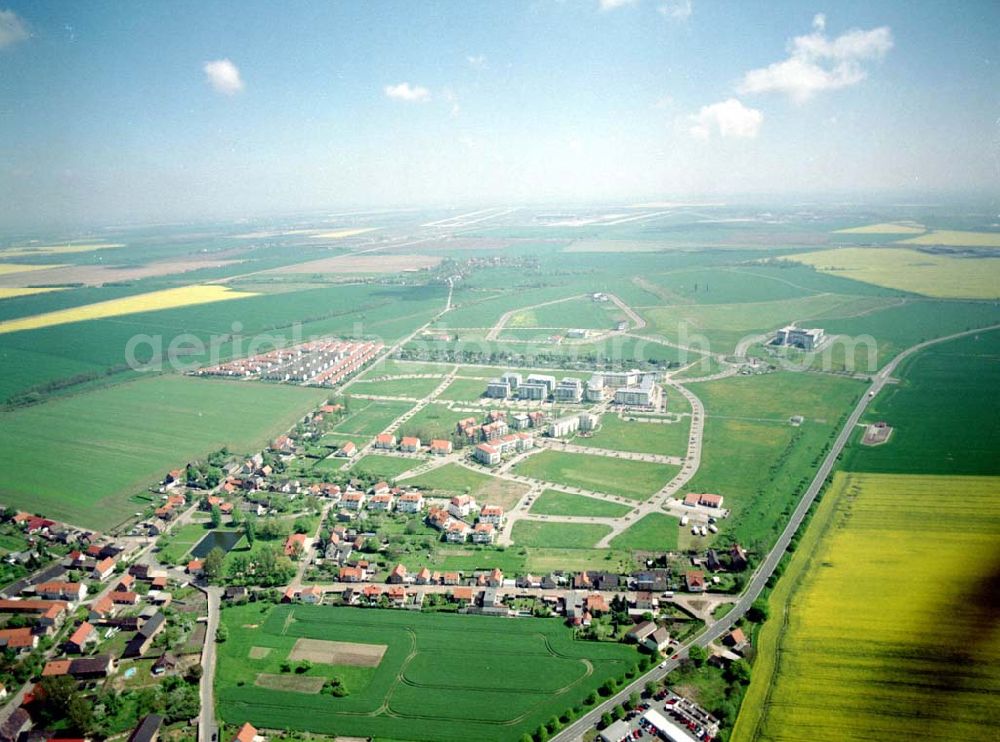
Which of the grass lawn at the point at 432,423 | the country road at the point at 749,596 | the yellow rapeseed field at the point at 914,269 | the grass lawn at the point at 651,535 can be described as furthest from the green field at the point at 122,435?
the yellow rapeseed field at the point at 914,269

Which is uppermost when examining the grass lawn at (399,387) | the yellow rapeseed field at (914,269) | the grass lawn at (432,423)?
the yellow rapeseed field at (914,269)

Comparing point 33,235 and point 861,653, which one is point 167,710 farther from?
point 33,235

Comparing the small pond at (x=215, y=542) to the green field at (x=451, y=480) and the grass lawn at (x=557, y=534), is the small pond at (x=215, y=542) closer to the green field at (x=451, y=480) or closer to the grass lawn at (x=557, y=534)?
the green field at (x=451, y=480)

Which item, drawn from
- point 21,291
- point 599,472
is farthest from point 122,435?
point 21,291

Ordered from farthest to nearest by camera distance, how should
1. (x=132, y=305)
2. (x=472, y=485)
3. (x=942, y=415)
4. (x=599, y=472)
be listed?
(x=132, y=305)
(x=942, y=415)
(x=599, y=472)
(x=472, y=485)

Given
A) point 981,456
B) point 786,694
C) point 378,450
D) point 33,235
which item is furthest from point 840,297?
point 33,235

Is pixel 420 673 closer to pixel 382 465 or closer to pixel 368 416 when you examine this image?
pixel 382 465
